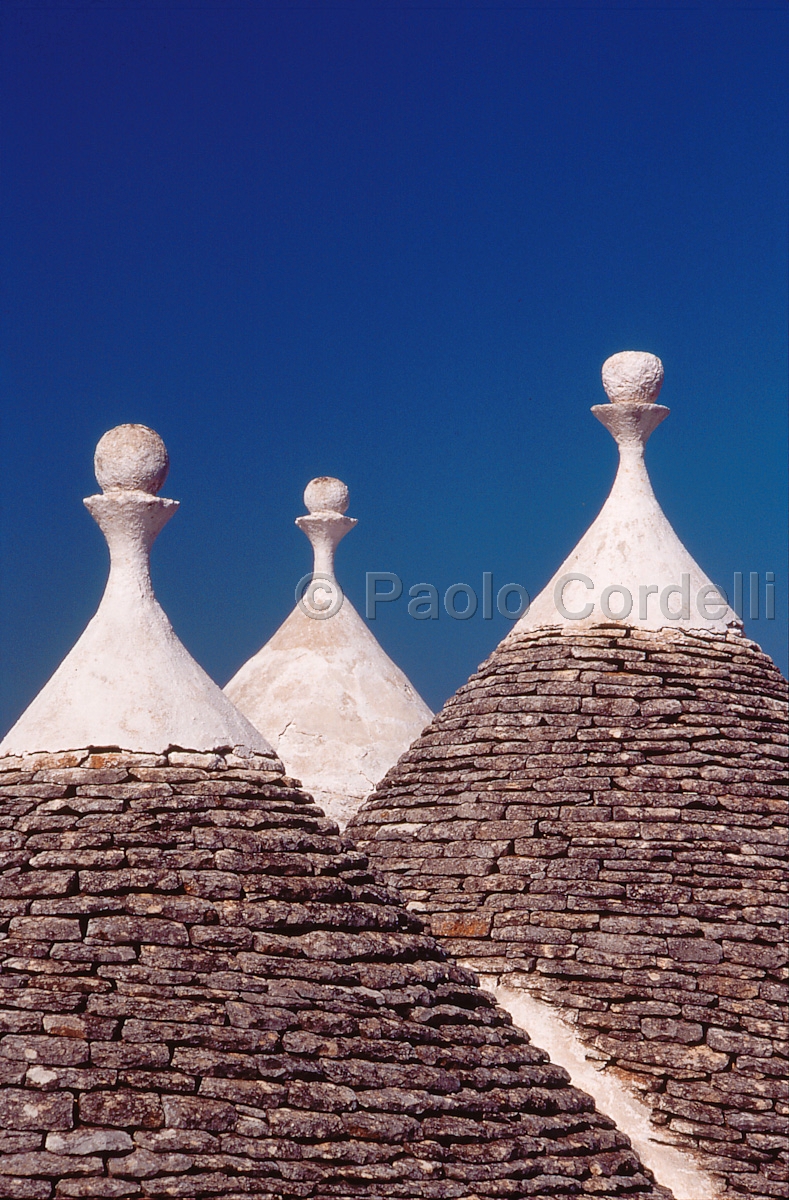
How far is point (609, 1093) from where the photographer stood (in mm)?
10141

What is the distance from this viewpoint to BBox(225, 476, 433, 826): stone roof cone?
1634cm

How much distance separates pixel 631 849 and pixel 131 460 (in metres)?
4.23

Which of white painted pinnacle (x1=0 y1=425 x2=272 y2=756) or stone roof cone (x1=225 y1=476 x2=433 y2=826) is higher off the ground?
stone roof cone (x1=225 y1=476 x2=433 y2=826)

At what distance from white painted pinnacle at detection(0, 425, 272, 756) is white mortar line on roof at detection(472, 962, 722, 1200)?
286cm

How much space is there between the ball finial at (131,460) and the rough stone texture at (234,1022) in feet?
5.78

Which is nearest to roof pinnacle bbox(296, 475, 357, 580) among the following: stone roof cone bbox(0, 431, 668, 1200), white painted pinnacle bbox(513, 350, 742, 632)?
white painted pinnacle bbox(513, 350, 742, 632)

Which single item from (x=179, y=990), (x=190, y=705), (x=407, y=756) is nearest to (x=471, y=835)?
(x=407, y=756)

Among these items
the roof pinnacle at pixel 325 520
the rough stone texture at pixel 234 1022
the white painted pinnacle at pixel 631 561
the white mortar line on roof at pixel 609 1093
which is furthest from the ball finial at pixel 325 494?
the rough stone texture at pixel 234 1022

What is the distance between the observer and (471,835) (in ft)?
36.5

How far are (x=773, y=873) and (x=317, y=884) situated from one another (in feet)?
13.0

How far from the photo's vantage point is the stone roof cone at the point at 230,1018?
6.84 meters

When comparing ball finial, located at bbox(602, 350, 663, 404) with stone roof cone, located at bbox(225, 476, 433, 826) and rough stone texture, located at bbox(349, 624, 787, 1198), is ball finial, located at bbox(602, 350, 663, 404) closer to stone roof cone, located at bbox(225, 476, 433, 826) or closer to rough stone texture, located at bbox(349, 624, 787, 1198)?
rough stone texture, located at bbox(349, 624, 787, 1198)

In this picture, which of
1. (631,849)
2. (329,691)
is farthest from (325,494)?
(631,849)

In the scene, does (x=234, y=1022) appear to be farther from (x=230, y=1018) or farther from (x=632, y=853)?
(x=632, y=853)
